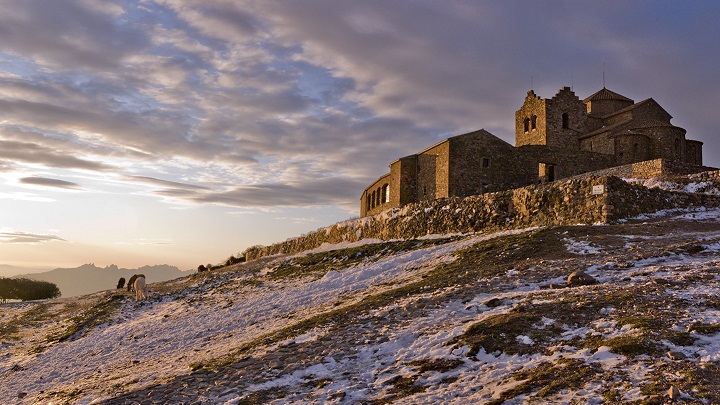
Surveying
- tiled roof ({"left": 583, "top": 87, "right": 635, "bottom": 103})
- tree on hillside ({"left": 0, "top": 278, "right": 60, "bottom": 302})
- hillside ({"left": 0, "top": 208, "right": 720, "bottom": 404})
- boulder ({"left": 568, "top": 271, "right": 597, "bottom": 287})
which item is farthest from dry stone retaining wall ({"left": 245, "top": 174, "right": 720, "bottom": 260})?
tree on hillside ({"left": 0, "top": 278, "right": 60, "bottom": 302})

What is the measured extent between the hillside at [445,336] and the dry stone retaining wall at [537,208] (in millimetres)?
1448

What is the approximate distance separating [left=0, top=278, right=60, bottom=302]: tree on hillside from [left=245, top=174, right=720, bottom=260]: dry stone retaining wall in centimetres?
3946

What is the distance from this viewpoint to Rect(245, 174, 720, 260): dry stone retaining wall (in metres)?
22.0

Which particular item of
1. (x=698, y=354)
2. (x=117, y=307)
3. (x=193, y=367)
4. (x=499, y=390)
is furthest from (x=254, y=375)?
(x=117, y=307)

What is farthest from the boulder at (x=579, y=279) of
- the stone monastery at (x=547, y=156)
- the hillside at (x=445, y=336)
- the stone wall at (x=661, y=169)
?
the stone monastery at (x=547, y=156)

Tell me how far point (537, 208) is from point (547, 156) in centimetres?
2248

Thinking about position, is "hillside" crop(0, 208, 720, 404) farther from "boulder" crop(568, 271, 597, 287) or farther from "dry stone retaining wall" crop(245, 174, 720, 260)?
"dry stone retaining wall" crop(245, 174, 720, 260)

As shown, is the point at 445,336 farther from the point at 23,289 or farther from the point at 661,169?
the point at 23,289

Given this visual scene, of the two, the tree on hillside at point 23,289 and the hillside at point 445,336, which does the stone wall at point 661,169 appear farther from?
the tree on hillside at point 23,289

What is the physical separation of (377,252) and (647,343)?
56.1 feet

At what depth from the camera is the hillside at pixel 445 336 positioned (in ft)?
25.9

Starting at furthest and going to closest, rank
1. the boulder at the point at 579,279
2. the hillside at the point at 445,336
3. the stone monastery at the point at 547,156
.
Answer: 1. the stone monastery at the point at 547,156
2. the boulder at the point at 579,279
3. the hillside at the point at 445,336

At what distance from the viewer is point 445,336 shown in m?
10.1

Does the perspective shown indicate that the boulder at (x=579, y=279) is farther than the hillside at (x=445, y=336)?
Yes
